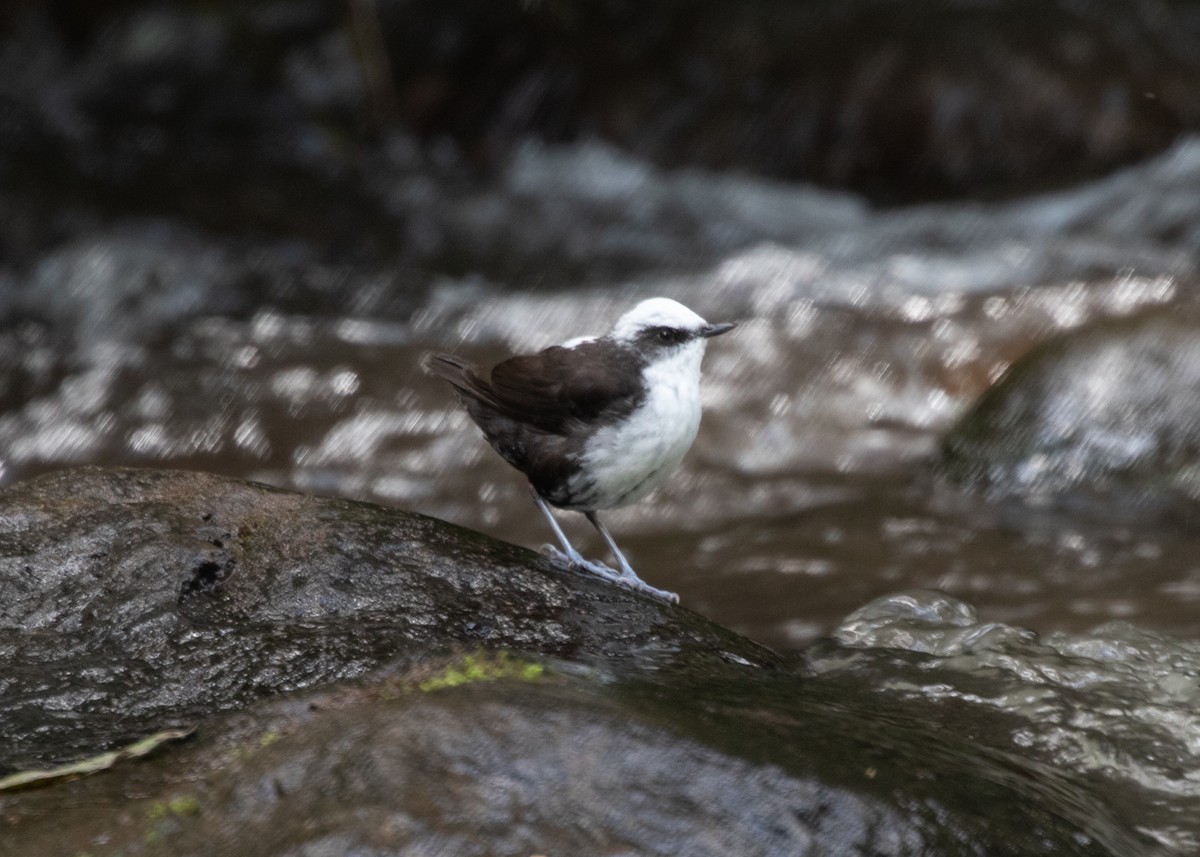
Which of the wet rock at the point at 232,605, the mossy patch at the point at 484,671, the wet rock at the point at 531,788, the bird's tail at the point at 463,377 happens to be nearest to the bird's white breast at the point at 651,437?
the wet rock at the point at 232,605

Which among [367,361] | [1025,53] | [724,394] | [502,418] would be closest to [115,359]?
[367,361]

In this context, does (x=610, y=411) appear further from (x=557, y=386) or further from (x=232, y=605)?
(x=232, y=605)

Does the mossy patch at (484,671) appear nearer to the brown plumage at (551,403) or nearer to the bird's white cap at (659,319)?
the brown plumage at (551,403)

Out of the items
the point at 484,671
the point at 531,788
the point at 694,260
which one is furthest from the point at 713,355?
the point at 531,788

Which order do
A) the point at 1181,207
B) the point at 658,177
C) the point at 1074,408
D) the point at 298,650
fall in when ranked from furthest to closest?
the point at 658,177
the point at 1181,207
the point at 1074,408
the point at 298,650

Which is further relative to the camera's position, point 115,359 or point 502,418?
point 115,359

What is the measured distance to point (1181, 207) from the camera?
10.1 m

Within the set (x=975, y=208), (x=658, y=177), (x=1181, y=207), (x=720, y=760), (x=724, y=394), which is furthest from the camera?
(x=658, y=177)

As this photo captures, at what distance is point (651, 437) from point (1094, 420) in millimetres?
3813

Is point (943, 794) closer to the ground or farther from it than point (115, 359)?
farther from it

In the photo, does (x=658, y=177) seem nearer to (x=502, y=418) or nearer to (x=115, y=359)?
(x=115, y=359)

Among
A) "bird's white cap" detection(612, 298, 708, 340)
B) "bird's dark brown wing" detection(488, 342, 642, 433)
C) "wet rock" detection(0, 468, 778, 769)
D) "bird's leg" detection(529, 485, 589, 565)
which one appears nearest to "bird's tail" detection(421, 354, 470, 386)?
"bird's dark brown wing" detection(488, 342, 642, 433)

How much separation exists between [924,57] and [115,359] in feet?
23.0

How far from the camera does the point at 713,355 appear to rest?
880 cm
